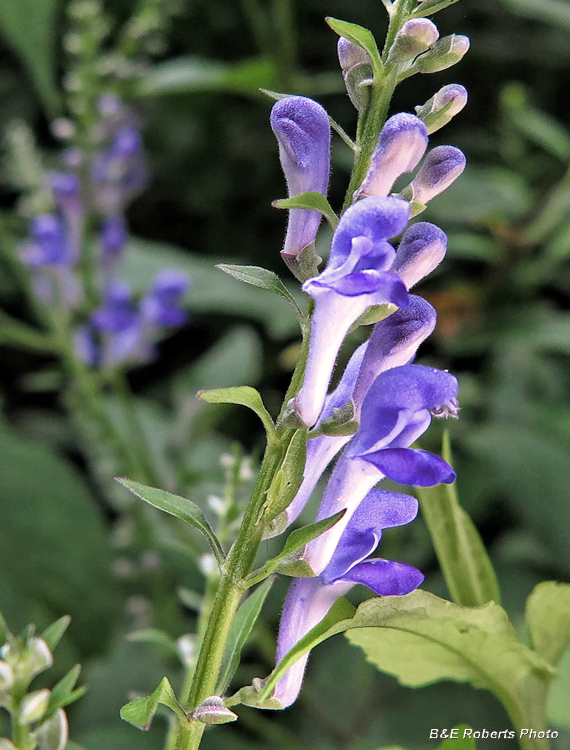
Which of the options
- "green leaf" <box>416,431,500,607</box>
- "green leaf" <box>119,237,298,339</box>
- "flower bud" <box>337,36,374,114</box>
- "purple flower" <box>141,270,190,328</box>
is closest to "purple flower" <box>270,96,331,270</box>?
"flower bud" <box>337,36,374,114</box>

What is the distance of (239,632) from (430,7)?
347 millimetres

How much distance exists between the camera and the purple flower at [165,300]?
4.82 ft

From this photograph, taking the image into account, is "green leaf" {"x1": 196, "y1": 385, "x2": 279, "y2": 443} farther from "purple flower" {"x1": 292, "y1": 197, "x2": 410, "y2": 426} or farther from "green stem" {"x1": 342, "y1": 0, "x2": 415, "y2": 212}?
"green stem" {"x1": 342, "y1": 0, "x2": 415, "y2": 212}

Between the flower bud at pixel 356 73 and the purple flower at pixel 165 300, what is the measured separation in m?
1.03

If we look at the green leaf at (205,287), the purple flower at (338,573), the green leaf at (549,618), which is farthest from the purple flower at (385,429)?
the green leaf at (205,287)

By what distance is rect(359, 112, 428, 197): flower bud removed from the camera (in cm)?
42

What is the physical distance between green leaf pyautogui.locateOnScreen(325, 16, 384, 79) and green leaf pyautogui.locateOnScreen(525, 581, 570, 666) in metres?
0.29

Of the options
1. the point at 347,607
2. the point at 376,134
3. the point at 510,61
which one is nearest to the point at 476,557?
the point at 347,607

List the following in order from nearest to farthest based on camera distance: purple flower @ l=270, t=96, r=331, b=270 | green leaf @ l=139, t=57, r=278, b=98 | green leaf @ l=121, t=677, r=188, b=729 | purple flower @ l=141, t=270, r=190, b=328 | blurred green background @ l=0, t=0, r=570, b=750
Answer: green leaf @ l=121, t=677, r=188, b=729 < purple flower @ l=270, t=96, r=331, b=270 < blurred green background @ l=0, t=0, r=570, b=750 < green leaf @ l=139, t=57, r=278, b=98 < purple flower @ l=141, t=270, r=190, b=328

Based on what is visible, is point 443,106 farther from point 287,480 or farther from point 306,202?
point 287,480

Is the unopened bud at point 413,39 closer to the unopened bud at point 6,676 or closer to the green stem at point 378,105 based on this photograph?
the green stem at point 378,105

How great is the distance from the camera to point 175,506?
1.35ft

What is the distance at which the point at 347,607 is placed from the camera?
0.43 metres

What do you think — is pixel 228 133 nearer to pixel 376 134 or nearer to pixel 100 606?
pixel 100 606
